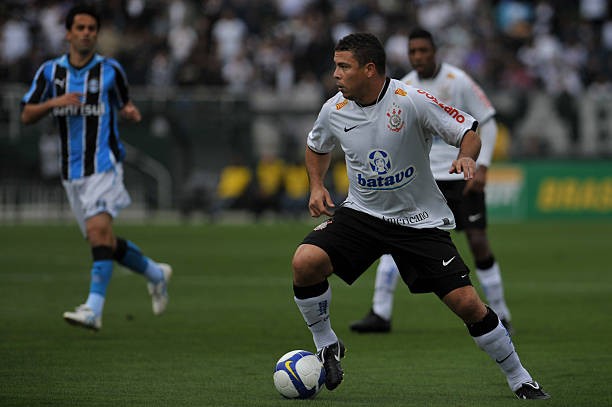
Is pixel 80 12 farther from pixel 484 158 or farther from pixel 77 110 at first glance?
pixel 484 158

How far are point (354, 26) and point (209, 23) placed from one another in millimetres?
3555

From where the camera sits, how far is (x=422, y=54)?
10242 millimetres

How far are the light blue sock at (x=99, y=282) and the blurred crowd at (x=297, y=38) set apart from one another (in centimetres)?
1713

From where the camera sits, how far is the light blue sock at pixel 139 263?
10367 mm

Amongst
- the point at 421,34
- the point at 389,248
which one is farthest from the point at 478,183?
the point at 389,248

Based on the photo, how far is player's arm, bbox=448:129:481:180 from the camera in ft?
21.5

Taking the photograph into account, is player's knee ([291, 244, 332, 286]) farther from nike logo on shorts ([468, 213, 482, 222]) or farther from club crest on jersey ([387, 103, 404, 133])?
nike logo on shorts ([468, 213, 482, 222])

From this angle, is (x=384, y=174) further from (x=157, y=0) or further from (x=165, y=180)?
(x=157, y=0)

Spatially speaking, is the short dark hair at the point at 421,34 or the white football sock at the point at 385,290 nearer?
the short dark hair at the point at 421,34

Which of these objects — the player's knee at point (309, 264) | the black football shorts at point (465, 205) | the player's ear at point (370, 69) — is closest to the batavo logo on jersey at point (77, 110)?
the black football shorts at point (465, 205)

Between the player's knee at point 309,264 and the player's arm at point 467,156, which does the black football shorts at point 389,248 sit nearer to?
the player's knee at point 309,264

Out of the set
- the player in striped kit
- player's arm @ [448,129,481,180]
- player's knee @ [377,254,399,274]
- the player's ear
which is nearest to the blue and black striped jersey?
the player in striped kit

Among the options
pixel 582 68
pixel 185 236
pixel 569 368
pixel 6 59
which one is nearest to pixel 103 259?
pixel 569 368

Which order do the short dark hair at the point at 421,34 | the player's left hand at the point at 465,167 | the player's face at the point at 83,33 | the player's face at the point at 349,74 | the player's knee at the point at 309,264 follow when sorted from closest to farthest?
the player's left hand at the point at 465,167
the player's face at the point at 349,74
the player's knee at the point at 309,264
the player's face at the point at 83,33
the short dark hair at the point at 421,34
